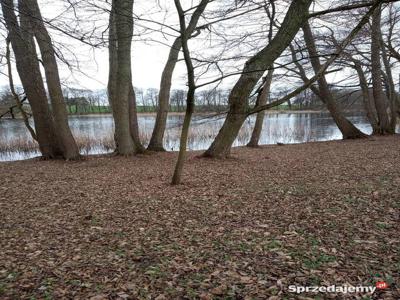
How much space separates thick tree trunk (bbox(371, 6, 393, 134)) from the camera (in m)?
10.3

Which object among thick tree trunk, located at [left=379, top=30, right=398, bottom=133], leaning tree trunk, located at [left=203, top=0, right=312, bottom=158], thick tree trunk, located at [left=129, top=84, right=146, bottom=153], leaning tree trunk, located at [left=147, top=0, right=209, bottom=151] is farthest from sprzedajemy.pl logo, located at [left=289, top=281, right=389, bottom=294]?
thick tree trunk, located at [left=379, top=30, right=398, bottom=133]

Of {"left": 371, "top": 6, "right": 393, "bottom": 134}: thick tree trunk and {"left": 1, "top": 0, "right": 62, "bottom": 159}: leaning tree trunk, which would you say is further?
{"left": 371, "top": 6, "right": 393, "bottom": 134}: thick tree trunk

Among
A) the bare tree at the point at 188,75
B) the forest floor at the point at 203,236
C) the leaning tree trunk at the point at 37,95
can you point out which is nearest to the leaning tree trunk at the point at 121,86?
the leaning tree trunk at the point at 37,95

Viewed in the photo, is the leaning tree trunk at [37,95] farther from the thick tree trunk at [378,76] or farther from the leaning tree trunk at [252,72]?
the thick tree trunk at [378,76]

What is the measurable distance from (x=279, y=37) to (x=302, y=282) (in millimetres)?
5298

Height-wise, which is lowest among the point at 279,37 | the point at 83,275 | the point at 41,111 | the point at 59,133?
the point at 83,275

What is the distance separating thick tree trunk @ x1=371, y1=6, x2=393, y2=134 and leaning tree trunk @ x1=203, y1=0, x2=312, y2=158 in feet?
20.0

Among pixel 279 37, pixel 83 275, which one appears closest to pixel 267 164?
pixel 279 37

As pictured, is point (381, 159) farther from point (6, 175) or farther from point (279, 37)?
point (6, 175)

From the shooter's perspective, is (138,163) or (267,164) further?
(138,163)

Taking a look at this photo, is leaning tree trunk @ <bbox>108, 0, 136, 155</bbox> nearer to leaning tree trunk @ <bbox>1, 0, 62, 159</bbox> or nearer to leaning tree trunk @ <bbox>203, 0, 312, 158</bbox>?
leaning tree trunk @ <bbox>1, 0, 62, 159</bbox>

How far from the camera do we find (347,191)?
13.0 feet

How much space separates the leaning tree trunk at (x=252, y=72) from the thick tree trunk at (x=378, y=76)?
20.0 ft

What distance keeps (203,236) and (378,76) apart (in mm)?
12573
